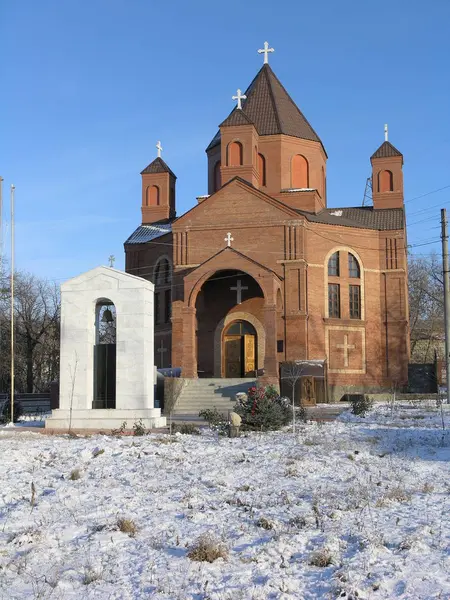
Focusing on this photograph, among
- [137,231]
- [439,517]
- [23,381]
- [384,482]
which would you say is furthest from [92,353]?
[23,381]

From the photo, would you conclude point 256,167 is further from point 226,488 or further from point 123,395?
point 226,488

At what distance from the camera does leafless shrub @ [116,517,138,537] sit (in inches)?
298

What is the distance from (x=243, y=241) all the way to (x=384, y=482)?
22.9m

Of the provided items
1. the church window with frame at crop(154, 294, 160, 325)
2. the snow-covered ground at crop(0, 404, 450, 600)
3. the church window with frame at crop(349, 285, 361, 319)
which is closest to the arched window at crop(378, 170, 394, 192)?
the church window with frame at crop(349, 285, 361, 319)

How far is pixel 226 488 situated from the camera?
9625 millimetres

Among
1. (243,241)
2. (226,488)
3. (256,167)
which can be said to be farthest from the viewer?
(256,167)

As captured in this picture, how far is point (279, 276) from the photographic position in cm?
3159

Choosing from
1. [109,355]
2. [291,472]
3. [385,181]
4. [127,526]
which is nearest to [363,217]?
[385,181]

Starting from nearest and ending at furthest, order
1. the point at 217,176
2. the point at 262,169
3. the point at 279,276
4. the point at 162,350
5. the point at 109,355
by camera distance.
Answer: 1. the point at 109,355
2. the point at 279,276
3. the point at 162,350
4. the point at 262,169
5. the point at 217,176

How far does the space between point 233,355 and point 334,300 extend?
528 centimetres

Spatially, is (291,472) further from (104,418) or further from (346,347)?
(346,347)

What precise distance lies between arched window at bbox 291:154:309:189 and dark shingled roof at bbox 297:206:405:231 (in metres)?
1.78

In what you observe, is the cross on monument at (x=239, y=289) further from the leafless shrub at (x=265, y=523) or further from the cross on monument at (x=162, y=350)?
the leafless shrub at (x=265, y=523)

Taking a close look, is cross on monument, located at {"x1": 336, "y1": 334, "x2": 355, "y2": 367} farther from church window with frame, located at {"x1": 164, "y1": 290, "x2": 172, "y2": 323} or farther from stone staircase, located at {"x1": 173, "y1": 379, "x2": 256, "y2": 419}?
church window with frame, located at {"x1": 164, "y1": 290, "x2": 172, "y2": 323}
